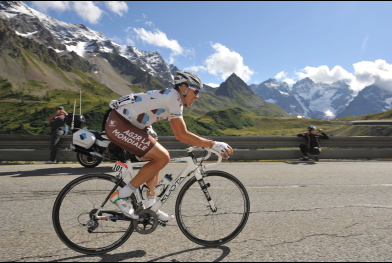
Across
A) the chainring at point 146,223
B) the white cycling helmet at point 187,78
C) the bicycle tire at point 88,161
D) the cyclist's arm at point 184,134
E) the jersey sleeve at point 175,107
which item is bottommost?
the bicycle tire at point 88,161

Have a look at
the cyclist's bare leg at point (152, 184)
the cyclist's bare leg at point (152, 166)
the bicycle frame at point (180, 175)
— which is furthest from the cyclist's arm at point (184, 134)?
the cyclist's bare leg at point (152, 184)

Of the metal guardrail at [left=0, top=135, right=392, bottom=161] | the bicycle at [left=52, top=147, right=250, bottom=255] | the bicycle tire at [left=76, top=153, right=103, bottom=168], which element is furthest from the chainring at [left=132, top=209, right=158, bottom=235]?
the metal guardrail at [left=0, top=135, right=392, bottom=161]

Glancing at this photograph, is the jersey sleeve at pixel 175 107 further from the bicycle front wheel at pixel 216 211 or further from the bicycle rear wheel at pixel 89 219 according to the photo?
the bicycle rear wheel at pixel 89 219

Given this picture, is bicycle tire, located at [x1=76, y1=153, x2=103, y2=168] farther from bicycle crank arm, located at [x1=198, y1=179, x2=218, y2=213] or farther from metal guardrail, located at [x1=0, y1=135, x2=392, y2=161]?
bicycle crank arm, located at [x1=198, y1=179, x2=218, y2=213]

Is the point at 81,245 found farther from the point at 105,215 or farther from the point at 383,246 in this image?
the point at 383,246

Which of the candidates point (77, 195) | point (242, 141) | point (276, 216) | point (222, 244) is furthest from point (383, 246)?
point (242, 141)

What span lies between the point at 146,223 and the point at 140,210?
162 mm

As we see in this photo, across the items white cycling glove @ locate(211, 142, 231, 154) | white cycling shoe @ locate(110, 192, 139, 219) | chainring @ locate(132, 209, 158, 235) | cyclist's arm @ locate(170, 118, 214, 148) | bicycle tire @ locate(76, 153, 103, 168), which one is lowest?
bicycle tire @ locate(76, 153, 103, 168)

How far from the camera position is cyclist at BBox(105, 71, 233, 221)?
329cm

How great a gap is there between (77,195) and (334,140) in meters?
11.9

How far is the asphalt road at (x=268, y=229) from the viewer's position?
3.19m

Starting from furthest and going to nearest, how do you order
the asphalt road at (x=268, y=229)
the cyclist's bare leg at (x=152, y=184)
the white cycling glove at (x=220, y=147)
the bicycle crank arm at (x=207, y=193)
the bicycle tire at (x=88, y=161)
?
the bicycle tire at (x=88, y=161) < the bicycle crank arm at (x=207, y=193) < the cyclist's bare leg at (x=152, y=184) < the white cycling glove at (x=220, y=147) < the asphalt road at (x=268, y=229)

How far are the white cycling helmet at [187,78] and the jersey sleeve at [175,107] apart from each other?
0.21m

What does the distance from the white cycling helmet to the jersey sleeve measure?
209 mm
